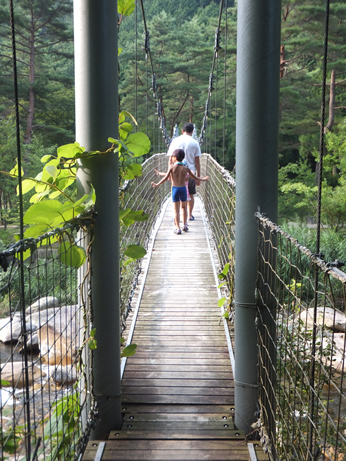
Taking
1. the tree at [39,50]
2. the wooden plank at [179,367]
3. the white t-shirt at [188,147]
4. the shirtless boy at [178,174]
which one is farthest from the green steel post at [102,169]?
the tree at [39,50]

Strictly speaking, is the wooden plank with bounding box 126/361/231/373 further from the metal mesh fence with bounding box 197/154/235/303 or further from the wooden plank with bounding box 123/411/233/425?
the metal mesh fence with bounding box 197/154/235/303

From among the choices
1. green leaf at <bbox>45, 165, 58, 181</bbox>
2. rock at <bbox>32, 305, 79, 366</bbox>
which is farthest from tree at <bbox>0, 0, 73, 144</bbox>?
green leaf at <bbox>45, 165, 58, 181</bbox>

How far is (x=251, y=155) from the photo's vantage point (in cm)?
151

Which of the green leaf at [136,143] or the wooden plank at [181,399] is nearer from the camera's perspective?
the green leaf at [136,143]

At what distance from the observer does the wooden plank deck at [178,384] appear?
58.6 inches

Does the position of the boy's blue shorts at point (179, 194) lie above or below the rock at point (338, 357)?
above

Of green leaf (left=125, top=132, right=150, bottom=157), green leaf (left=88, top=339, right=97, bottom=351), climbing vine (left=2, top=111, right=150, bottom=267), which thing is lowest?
green leaf (left=88, top=339, right=97, bottom=351)

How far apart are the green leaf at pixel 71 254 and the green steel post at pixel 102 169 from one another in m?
0.17

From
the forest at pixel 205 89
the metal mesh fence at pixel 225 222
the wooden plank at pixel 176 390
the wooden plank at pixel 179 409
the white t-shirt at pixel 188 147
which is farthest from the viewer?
the forest at pixel 205 89

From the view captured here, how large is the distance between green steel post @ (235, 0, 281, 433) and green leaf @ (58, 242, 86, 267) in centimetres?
53

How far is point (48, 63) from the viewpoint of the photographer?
638 inches

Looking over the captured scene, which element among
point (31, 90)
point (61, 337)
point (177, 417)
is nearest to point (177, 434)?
point (177, 417)

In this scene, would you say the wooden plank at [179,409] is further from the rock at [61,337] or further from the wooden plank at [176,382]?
the rock at [61,337]

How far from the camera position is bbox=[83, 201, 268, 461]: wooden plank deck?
1.49 meters
